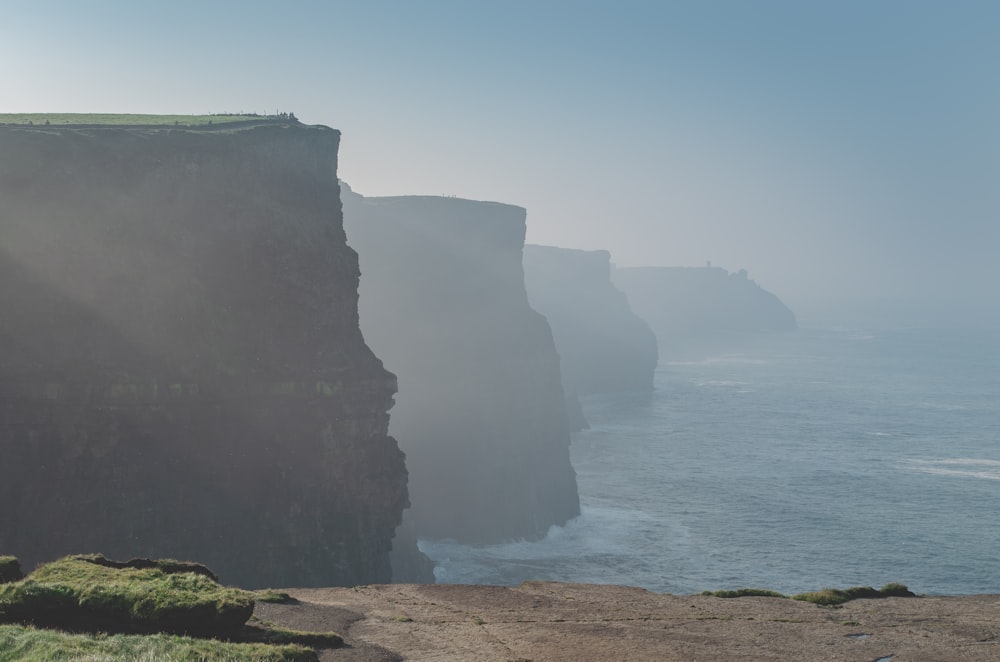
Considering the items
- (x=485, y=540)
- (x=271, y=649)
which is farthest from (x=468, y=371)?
(x=271, y=649)

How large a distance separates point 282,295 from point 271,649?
34.8 meters

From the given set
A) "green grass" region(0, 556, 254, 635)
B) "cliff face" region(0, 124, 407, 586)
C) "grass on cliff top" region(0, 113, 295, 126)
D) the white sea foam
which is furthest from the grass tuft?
the white sea foam

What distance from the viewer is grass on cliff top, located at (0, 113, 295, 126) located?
50500mm

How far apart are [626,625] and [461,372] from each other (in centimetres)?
7786

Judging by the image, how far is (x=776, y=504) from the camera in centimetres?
9381

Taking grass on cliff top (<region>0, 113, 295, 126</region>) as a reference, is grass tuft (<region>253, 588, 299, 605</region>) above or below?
below

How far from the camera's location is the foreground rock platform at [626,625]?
21625 mm

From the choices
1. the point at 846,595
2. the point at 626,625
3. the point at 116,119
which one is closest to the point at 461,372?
the point at 116,119

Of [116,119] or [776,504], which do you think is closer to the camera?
[116,119]

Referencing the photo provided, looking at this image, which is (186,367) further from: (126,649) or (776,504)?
(776,504)

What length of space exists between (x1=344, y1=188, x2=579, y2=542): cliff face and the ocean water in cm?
462

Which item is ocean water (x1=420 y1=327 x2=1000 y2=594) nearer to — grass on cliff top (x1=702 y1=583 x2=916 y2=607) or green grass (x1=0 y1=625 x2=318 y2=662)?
grass on cliff top (x1=702 y1=583 x2=916 y2=607)

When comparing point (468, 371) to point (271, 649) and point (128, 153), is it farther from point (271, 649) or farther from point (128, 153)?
point (271, 649)

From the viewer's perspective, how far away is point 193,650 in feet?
59.1
